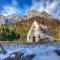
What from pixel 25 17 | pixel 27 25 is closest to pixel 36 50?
pixel 27 25

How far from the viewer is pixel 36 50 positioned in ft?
6.48

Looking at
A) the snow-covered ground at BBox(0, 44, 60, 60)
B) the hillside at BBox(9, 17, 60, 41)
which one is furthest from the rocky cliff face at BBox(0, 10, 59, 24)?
the snow-covered ground at BBox(0, 44, 60, 60)

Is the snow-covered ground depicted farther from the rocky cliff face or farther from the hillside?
the rocky cliff face

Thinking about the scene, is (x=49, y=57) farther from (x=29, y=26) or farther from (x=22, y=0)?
(x=22, y=0)

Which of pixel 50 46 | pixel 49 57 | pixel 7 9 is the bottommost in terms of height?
pixel 49 57

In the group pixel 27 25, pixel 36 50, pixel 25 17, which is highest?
pixel 25 17

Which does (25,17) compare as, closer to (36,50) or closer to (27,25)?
(27,25)

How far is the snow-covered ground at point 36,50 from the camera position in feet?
6.44

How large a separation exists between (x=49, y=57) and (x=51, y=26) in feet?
1.27

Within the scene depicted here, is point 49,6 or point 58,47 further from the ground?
point 49,6

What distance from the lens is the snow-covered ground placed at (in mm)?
1963

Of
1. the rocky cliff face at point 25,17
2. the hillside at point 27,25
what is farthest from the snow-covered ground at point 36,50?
the rocky cliff face at point 25,17

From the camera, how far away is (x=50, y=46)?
1983 mm

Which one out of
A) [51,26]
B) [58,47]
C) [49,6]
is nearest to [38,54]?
[58,47]
